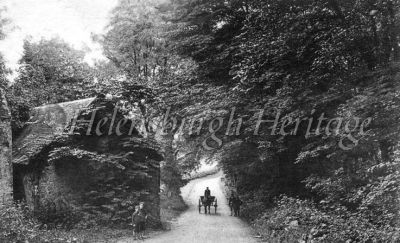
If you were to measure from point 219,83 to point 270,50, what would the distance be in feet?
20.2

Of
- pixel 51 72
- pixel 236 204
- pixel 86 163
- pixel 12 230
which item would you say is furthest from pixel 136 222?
pixel 51 72

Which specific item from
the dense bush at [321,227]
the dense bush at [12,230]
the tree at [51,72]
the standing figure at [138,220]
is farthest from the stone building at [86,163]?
the dense bush at [321,227]

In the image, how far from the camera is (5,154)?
14164 mm

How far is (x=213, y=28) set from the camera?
20.2 m

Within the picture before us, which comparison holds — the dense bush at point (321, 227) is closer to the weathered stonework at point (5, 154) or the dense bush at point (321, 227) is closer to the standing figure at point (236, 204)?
the standing figure at point (236, 204)

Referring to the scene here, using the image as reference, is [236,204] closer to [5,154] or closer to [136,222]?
[136,222]

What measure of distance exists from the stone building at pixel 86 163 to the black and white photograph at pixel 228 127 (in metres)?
0.06

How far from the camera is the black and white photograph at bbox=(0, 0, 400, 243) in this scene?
1008cm

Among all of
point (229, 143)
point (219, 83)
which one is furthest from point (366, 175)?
point (219, 83)

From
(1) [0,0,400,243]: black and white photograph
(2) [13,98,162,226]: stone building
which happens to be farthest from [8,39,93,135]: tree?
(2) [13,98,162,226]: stone building

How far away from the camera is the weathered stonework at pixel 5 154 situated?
45.1ft

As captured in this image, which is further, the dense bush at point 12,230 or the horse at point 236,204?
the horse at point 236,204

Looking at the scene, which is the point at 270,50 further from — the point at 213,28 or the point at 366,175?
the point at 213,28

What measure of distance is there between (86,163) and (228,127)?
658cm
